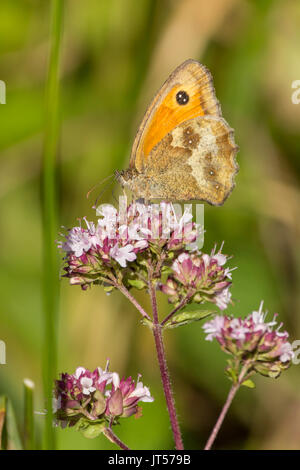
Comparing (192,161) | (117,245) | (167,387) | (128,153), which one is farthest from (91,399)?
(128,153)

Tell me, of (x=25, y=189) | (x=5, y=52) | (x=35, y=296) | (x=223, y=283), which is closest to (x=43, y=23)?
(x=5, y=52)

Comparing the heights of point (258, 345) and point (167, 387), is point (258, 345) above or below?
above

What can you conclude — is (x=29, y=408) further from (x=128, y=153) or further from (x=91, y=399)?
(x=128, y=153)

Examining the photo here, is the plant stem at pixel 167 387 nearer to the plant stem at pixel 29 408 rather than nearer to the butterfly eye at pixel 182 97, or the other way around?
the plant stem at pixel 29 408

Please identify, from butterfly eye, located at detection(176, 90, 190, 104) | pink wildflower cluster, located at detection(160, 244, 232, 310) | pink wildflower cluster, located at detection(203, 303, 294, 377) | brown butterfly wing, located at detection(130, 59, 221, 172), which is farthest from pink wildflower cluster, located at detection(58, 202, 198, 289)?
butterfly eye, located at detection(176, 90, 190, 104)

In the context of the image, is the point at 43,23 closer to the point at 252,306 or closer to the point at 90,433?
the point at 252,306

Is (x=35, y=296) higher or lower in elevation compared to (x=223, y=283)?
lower

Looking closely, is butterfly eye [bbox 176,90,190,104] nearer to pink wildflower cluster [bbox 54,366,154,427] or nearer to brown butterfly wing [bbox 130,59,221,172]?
brown butterfly wing [bbox 130,59,221,172]
